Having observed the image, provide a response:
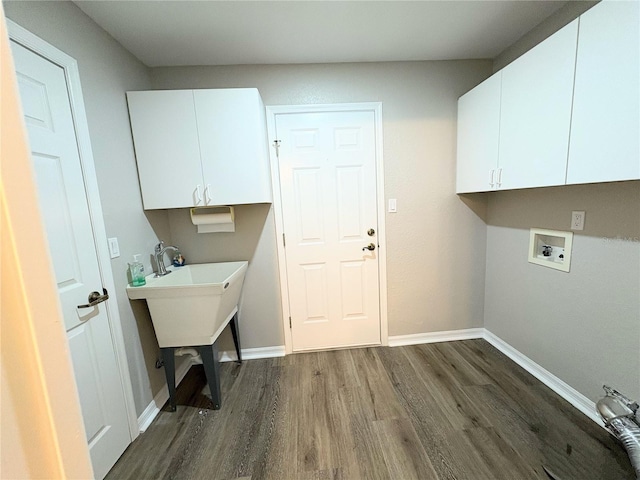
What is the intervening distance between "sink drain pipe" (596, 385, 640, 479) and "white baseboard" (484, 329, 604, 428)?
0.20 meters

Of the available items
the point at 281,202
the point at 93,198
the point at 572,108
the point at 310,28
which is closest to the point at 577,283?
the point at 572,108

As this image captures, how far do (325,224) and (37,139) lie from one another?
1.74 meters

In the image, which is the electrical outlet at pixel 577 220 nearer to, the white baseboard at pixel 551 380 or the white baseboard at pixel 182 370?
the white baseboard at pixel 551 380

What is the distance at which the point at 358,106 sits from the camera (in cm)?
214

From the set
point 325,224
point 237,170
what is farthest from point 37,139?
point 325,224

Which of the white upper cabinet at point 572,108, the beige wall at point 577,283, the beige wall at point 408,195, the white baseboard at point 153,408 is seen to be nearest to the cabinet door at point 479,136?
the white upper cabinet at point 572,108

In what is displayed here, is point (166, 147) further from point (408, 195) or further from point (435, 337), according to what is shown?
point (435, 337)

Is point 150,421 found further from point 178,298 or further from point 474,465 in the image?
point 474,465

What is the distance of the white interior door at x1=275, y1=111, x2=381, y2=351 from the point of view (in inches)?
84.9

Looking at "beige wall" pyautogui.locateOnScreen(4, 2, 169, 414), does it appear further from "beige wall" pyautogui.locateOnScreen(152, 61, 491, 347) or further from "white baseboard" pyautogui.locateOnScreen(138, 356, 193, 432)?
"beige wall" pyautogui.locateOnScreen(152, 61, 491, 347)

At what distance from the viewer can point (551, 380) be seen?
70.9 inches

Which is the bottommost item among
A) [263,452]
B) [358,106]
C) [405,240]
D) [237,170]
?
[263,452]

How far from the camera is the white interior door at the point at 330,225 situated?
2156 mm

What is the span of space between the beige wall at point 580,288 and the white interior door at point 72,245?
9.20ft
